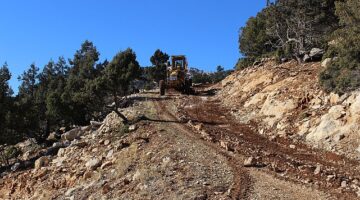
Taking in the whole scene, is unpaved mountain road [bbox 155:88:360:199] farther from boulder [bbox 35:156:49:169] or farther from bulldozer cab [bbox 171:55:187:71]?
bulldozer cab [bbox 171:55:187:71]

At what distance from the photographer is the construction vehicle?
42669 millimetres

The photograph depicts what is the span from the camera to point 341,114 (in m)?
21.2

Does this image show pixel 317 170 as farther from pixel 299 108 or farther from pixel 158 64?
pixel 158 64

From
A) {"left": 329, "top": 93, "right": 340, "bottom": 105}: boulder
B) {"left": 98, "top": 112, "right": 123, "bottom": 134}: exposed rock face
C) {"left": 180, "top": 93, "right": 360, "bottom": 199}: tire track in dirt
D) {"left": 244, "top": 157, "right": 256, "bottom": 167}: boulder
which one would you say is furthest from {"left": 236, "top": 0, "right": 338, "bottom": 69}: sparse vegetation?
{"left": 244, "top": 157, "right": 256, "bottom": 167}: boulder

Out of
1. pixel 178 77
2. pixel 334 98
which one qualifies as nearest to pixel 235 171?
pixel 334 98

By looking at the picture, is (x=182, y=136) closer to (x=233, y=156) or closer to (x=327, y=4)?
(x=233, y=156)

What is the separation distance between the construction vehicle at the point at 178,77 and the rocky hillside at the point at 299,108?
262 inches

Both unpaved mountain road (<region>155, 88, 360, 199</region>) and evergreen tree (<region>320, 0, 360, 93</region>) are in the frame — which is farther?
evergreen tree (<region>320, 0, 360, 93</region>)

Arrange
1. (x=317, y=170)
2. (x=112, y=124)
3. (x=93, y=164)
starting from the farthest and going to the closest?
1. (x=112, y=124)
2. (x=93, y=164)
3. (x=317, y=170)

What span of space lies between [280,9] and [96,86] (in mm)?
23328

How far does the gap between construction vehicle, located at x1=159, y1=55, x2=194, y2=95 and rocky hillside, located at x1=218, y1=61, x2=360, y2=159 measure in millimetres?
6649

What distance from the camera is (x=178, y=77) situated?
140 feet

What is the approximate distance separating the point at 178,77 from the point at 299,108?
18662 millimetres

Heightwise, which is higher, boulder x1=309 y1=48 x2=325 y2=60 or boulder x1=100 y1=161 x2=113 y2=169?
boulder x1=309 y1=48 x2=325 y2=60
